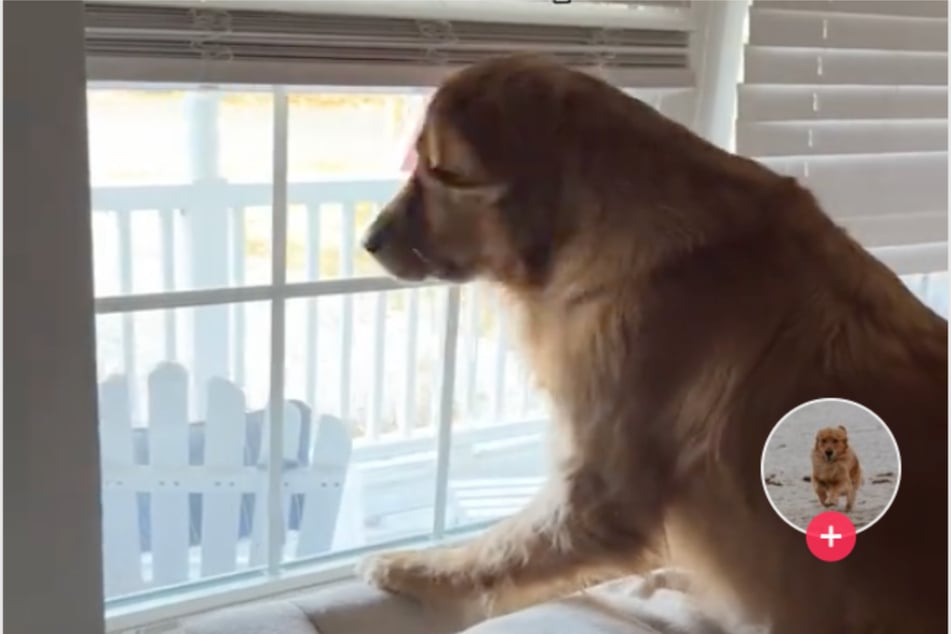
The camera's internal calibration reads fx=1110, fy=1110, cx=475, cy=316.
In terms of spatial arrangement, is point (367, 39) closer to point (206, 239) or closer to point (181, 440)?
point (206, 239)

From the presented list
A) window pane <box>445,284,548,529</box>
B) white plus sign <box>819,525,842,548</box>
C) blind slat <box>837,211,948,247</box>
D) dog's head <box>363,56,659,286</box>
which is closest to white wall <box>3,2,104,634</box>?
dog's head <box>363,56,659,286</box>

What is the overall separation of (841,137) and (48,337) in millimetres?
1260

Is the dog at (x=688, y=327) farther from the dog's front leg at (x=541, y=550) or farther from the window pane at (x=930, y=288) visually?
the window pane at (x=930, y=288)

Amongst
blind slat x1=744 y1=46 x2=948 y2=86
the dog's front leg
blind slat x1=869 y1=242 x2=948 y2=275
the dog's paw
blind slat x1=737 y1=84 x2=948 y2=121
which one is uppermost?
blind slat x1=744 y1=46 x2=948 y2=86

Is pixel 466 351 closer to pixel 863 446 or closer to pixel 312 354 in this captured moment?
pixel 312 354

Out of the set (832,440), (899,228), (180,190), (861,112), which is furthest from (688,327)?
(899,228)

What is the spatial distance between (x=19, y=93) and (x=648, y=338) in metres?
0.59

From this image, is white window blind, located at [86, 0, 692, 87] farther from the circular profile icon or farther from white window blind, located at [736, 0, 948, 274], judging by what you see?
the circular profile icon

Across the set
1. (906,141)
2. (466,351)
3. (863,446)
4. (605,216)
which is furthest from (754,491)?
(906,141)

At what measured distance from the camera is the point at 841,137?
5.40 feet

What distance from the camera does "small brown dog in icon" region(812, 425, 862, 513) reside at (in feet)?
3.31

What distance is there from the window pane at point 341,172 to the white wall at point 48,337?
647mm

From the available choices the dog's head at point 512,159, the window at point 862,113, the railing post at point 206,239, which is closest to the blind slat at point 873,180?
the window at point 862,113

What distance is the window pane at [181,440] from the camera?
4.58 ft
